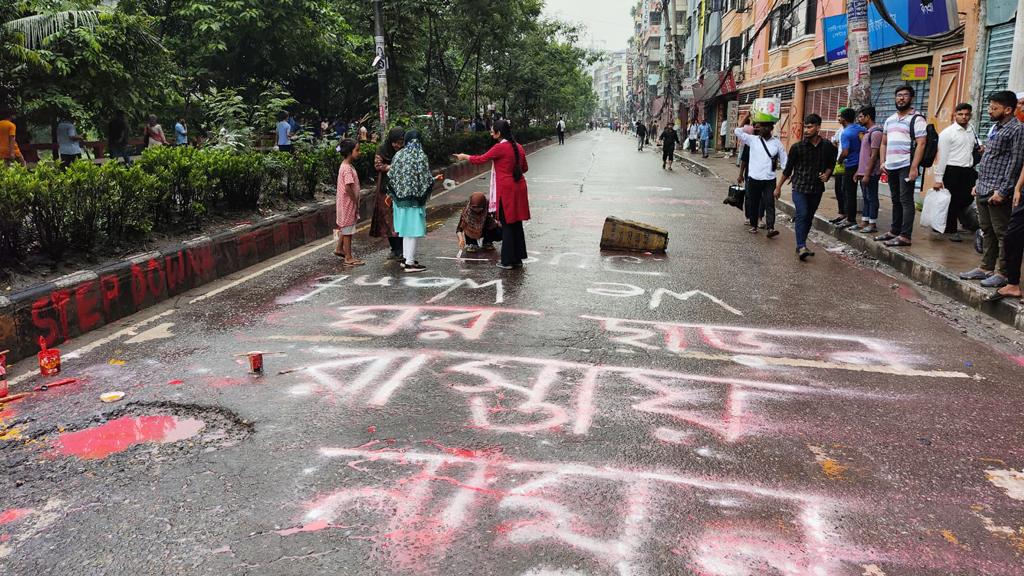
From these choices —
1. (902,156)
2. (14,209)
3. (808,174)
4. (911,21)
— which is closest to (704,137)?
(911,21)

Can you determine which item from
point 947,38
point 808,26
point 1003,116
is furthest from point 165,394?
point 808,26

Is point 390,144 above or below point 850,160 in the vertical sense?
above

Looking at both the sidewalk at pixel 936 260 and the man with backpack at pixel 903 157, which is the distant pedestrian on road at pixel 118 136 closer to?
the sidewalk at pixel 936 260

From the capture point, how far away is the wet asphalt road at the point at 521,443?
2805 millimetres

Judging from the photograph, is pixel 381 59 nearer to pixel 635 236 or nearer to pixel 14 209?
pixel 635 236

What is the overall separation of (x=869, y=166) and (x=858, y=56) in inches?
121

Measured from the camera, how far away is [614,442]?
12.3ft

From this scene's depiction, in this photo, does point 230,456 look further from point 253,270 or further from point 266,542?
point 253,270

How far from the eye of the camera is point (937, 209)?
30.6 ft

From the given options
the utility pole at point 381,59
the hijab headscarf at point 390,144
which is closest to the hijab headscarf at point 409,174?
the hijab headscarf at point 390,144

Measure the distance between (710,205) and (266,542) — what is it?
1337 centimetres

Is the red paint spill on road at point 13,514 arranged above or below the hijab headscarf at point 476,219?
below

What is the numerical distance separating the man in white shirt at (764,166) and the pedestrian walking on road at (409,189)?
5.07 m

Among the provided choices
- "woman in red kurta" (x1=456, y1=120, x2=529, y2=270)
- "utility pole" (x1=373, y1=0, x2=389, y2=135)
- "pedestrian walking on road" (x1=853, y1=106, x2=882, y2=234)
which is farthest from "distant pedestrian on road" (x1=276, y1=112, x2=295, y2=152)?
"pedestrian walking on road" (x1=853, y1=106, x2=882, y2=234)
